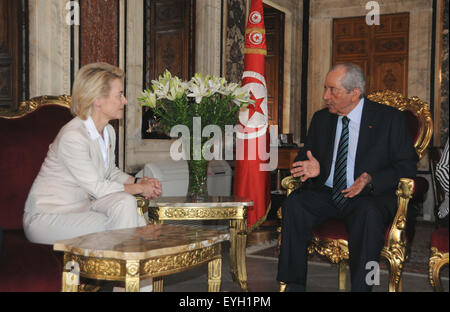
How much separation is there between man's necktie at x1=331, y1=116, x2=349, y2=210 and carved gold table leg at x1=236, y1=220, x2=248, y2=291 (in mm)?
644

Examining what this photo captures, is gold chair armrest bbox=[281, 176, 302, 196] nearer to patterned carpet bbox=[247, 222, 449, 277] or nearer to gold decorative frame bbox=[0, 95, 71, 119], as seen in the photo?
patterned carpet bbox=[247, 222, 449, 277]

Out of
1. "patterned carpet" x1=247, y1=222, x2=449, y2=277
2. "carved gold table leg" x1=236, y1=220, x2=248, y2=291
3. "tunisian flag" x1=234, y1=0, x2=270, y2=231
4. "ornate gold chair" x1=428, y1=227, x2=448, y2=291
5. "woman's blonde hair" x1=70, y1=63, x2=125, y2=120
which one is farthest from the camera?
"tunisian flag" x1=234, y1=0, x2=270, y2=231

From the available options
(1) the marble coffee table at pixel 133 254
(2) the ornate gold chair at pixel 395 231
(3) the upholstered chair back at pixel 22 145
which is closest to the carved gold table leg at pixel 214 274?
(1) the marble coffee table at pixel 133 254

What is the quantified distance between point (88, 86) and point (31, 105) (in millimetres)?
508

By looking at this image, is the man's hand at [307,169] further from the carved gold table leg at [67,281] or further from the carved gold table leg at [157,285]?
the carved gold table leg at [67,281]

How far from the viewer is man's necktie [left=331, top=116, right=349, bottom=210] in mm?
2932

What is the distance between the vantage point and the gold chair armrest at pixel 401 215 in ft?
8.61

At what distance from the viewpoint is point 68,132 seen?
2398 millimetres

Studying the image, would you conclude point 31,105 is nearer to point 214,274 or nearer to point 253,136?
point 214,274

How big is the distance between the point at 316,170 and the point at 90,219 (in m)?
1.36

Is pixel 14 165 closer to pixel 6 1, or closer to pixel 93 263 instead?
pixel 93 263

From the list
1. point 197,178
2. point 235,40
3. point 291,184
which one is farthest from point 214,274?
point 235,40

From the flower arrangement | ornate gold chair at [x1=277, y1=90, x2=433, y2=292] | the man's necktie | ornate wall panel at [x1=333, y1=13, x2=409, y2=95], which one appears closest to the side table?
the flower arrangement

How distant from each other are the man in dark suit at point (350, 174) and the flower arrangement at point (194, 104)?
1.87ft
